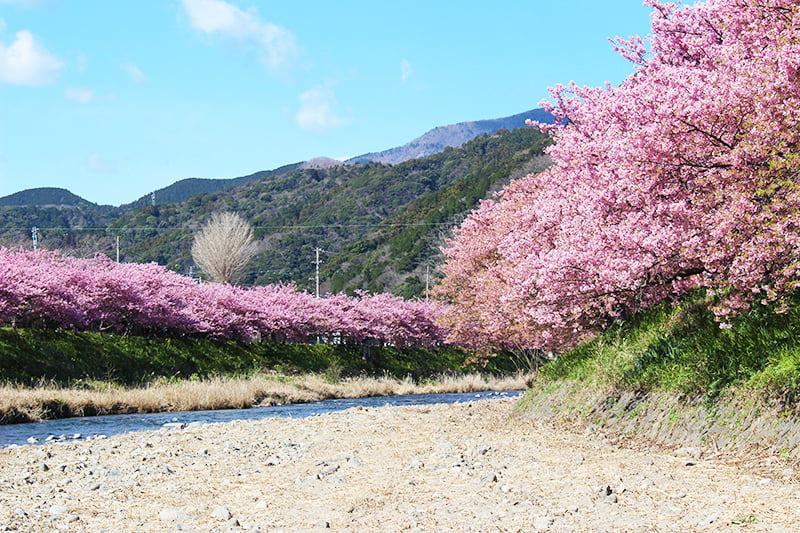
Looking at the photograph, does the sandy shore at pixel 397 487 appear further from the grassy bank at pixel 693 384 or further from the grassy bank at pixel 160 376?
the grassy bank at pixel 160 376

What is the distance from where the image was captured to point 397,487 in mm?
7742

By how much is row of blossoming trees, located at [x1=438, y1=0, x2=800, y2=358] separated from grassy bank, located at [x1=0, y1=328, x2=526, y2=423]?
12.5 m

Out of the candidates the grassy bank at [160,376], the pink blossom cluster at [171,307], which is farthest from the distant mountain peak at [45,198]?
the grassy bank at [160,376]

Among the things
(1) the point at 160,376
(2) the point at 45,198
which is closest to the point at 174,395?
(1) the point at 160,376

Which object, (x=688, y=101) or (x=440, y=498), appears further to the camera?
(x=688, y=101)

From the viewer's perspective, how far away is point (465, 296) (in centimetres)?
2503

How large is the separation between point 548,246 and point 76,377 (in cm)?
1717

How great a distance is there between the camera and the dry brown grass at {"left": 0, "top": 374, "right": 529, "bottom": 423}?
1919 cm

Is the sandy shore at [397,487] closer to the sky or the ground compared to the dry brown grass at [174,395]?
closer to the sky

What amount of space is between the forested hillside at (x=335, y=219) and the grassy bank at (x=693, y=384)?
61082 mm

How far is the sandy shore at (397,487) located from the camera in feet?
20.3

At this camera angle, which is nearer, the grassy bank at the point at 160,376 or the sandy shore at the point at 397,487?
the sandy shore at the point at 397,487

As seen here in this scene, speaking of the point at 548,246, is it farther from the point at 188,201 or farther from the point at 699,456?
the point at 188,201

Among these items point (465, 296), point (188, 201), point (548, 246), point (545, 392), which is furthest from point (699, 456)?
point (188, 201)
